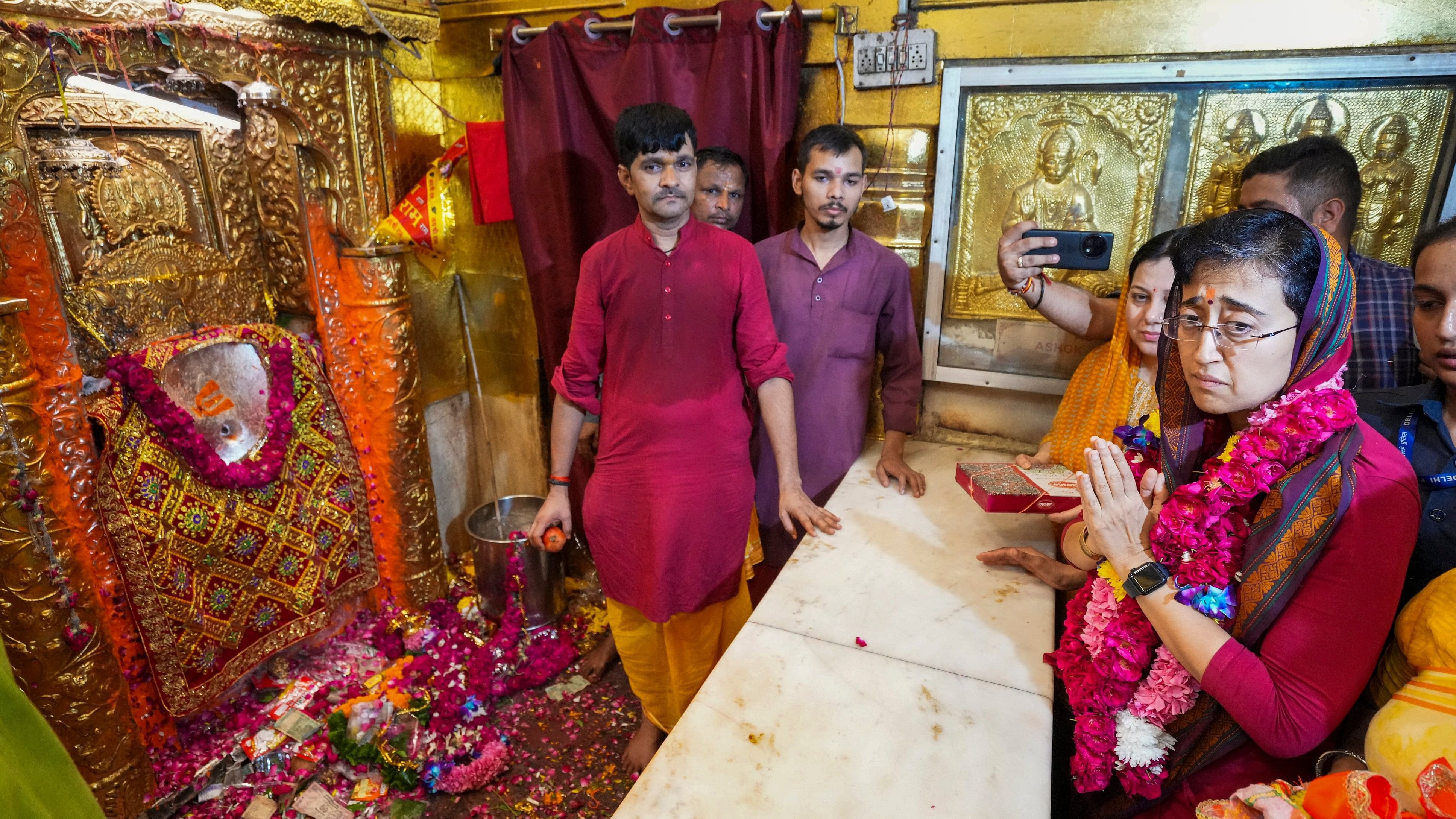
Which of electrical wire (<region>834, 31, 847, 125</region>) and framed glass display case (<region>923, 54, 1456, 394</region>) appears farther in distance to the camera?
electrical wire (<region>834, 31, 847, 125</region>)

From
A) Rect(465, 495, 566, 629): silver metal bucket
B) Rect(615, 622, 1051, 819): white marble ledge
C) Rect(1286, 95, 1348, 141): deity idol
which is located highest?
Rect(1286, 95, 1348, 141): deity idol

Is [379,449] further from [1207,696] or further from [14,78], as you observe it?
[1207,696]

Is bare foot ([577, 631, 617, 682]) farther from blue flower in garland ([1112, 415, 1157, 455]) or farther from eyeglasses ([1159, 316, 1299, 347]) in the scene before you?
eyeglasses ([1159, 316, 1299, 347])

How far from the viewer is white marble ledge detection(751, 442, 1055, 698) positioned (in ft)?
5.17

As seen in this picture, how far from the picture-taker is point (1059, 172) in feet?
7.94

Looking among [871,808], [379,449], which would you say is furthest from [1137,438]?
[379,449]

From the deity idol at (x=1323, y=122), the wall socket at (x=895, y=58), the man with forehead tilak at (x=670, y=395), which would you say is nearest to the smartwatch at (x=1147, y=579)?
the man with forehead tilak at (x=670, y=395)

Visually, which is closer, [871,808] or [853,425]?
[871,808]

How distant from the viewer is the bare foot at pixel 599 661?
126 inches

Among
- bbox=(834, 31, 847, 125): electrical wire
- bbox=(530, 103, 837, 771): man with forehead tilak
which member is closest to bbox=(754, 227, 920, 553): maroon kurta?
bbox=(530, 103, 837, 771): man with forehead tilak

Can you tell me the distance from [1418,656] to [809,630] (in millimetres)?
1017

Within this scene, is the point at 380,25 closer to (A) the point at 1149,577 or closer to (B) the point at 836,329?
(B) the point at 836,329

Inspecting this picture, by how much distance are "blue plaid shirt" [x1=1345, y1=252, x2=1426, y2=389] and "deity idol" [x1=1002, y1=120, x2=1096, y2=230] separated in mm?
738

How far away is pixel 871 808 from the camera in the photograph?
1199 mm
